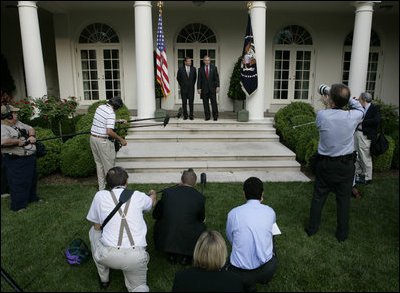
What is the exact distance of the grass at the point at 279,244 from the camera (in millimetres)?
3318

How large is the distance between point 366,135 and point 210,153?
3.47 meters

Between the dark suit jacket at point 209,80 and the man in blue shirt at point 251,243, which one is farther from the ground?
the dark suit jacket at point 209,80

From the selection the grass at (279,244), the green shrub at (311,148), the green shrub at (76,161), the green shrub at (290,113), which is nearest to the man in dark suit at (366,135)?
the grass at (279,244)

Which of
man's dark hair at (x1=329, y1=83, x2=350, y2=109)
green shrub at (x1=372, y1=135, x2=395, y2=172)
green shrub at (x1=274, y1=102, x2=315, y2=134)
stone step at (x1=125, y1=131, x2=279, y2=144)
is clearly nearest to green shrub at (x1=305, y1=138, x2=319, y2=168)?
green shrub at (x1=372, y1=135, x2=395, y2=172)

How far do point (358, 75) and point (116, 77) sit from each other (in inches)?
348

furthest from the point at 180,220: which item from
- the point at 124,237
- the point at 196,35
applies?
the point at 196,35

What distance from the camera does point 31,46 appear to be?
960cm

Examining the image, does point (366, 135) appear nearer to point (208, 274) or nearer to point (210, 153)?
point (210, 153)

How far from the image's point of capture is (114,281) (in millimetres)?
3664

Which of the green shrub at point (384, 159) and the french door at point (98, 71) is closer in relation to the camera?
the green shrub at point (384, 159)

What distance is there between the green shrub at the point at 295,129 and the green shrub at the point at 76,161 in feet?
16.6

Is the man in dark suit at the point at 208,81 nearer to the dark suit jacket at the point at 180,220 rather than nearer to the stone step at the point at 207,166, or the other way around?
the stone step at the point at 207,166

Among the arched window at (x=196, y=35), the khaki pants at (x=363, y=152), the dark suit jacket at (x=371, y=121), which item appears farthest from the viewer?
the arched window at (x=196, y=35)

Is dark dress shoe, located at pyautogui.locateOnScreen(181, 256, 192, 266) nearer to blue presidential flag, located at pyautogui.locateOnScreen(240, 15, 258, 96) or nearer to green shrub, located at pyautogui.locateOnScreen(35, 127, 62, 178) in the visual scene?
green shrub, located at pyautogui.locateOnScreen(35, 127, 62, 178)
